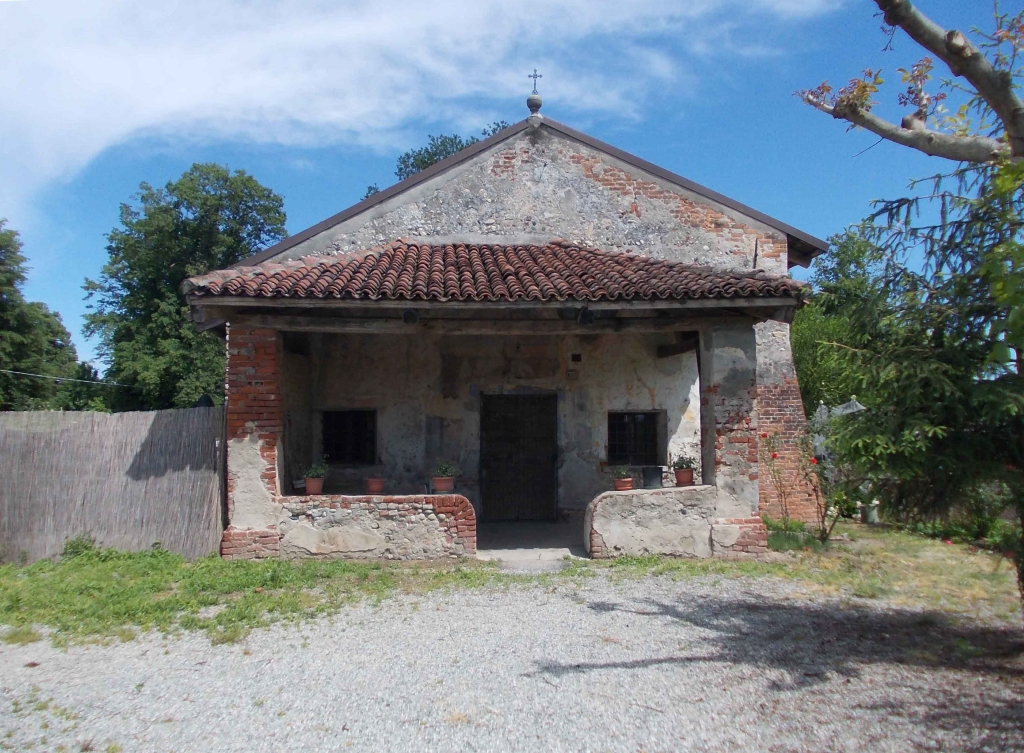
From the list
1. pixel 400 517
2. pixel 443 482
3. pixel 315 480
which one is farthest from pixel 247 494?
pixel 443 482

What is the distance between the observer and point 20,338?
26609 millimetres

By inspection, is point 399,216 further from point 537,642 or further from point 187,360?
point 187,360

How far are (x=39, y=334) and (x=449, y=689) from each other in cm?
2859

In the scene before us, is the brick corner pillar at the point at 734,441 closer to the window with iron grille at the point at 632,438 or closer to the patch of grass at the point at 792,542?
the patch of grass at the point at 792,542

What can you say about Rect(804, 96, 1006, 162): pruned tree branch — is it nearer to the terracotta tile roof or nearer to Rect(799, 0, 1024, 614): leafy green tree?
Rect(799, 0, 1024, 614): leafy green tree

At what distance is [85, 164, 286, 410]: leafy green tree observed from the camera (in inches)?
1196

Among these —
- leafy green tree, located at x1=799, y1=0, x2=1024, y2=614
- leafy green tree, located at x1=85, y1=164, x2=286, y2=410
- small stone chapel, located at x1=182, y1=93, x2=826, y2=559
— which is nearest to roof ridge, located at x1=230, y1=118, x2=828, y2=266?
small stone chapel, located at x1=182, y1=93, x2=826, y2=559

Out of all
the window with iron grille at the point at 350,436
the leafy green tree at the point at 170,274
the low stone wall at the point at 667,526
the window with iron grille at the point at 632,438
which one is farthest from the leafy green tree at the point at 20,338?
the low stone wall at the point at 667,526

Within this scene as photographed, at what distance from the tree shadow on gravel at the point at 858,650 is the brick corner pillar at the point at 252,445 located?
4.08 metres

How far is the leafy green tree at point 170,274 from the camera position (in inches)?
1196

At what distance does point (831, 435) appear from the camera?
5.59 metres

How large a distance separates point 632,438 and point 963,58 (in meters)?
8.39

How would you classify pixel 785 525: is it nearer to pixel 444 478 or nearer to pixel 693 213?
pixel 693 213

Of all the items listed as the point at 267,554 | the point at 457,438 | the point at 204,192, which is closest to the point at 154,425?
the point at 267,554
